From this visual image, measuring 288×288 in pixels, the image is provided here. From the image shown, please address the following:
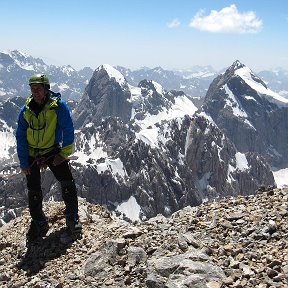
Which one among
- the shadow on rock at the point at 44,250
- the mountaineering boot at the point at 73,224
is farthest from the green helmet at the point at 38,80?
the shadow on rock at the point at 44,250

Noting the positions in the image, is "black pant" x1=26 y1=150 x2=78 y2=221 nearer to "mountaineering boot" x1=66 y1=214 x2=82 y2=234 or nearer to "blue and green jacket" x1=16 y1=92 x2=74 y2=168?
"mountaineering boot" x1=66 y1=214 x2=82 y2=234

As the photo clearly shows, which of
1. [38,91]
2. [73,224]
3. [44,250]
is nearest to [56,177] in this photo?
[73,224]

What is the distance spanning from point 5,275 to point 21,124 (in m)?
5.49

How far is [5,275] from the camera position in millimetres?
15164

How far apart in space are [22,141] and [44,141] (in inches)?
34.1

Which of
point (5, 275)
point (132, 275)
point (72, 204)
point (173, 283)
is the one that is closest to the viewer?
point (173, 283)

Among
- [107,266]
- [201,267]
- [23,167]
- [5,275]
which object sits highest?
[23,167]

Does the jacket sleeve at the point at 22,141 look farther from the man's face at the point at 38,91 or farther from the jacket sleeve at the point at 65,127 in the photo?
the jacket sleeve at the point at 65,127

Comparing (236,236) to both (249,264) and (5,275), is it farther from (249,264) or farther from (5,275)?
(5,275)

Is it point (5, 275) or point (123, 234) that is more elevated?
point (123, 234)

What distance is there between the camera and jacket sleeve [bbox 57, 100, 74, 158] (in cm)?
1523

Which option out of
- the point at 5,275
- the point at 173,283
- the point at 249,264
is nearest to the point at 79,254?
the point at 5,275

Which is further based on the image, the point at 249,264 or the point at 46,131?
the point at 46,131

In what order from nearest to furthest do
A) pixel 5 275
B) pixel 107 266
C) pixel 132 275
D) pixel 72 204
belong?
pixel 132 275
pixel 107 266
pixel 5 275
pixel 72 204
